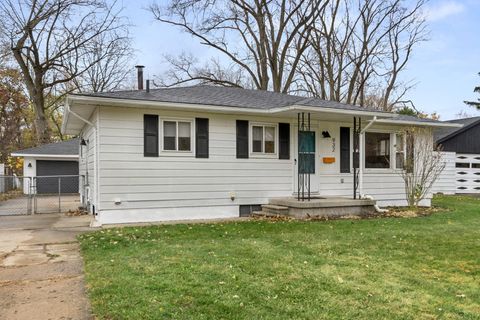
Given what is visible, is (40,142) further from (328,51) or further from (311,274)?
(311,274)

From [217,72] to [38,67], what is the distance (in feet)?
33.9

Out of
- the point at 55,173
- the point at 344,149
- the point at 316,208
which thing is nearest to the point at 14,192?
the point at 55,173

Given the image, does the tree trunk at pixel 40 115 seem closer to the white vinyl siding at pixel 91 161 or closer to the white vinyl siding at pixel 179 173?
the white vinyl siding at pixel 91 161

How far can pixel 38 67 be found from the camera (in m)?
22.6

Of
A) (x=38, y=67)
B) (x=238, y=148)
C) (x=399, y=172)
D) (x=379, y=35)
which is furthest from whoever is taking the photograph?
(x=379, y=35)

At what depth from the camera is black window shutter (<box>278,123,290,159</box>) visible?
34.7 feet

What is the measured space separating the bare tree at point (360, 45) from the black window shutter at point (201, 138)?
1665 cm

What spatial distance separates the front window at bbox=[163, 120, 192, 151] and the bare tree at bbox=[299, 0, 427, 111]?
16.9m

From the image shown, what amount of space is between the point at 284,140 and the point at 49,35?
60.5 ft

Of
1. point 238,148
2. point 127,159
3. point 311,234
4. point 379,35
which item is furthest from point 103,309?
point 379,35

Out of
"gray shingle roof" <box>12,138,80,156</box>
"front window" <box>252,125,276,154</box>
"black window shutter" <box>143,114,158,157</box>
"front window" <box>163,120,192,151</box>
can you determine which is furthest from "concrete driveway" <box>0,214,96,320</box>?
"gray shingle roof" <box>12,138,80,156</box>

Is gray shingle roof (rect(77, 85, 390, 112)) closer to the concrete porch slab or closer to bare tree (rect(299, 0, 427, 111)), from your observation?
the concrete porch slab

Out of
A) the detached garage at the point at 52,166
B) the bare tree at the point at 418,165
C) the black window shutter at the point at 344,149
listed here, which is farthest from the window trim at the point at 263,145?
the detached garage at the point at 52,166

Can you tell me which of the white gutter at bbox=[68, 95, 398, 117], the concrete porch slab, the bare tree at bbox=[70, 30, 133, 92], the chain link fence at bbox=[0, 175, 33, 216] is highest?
the bare tree at bbox=[70, 30, 133, 92]
